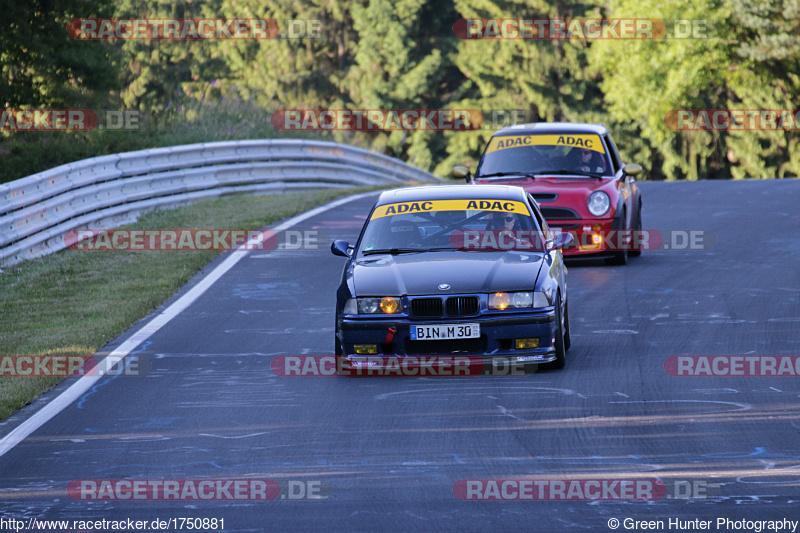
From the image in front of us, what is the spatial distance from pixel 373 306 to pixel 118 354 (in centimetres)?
254

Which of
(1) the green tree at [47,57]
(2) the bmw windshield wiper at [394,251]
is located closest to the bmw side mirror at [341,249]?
(2) the bmw windshield wiper at [394,251]

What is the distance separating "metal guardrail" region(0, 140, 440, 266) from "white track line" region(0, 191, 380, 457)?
2.64 metres

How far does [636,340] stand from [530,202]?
154cm

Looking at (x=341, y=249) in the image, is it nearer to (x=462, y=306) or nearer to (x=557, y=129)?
(x=462, y=306)

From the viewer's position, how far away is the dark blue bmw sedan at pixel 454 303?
30.8 ft

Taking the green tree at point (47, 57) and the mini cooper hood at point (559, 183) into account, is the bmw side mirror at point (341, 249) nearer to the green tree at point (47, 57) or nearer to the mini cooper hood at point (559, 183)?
the mini cooper hood at point (559, 183)

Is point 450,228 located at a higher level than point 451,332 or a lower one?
higher

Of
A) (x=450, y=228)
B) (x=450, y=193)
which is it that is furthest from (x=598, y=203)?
(x=450, y=228)

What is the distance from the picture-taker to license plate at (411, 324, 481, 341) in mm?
9336

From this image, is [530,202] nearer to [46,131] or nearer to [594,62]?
[46,131]

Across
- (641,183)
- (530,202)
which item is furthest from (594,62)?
(530,202)

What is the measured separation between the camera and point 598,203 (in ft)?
49.5

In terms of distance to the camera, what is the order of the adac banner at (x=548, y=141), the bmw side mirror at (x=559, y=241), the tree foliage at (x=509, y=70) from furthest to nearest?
1. the tree foliage at (x=509, y=70)
2. the adac banner at (x=548, y=141)
3. the bmw side mirror at (x=559, y=241)

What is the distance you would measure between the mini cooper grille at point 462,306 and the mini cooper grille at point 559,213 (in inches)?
230
